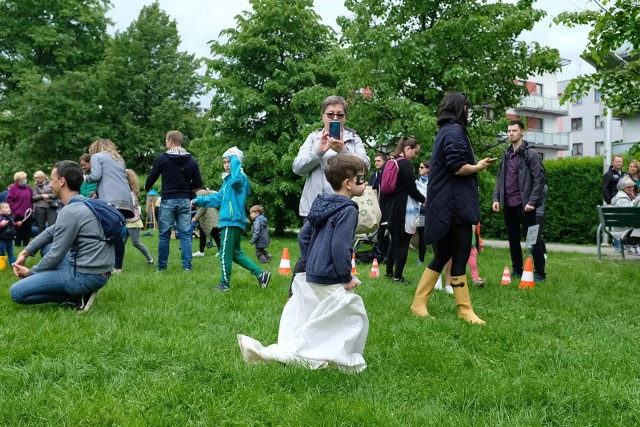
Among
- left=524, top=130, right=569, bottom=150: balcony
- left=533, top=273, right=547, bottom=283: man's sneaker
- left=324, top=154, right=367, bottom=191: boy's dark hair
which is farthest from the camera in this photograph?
left=524, top=130, right=569, bottom=150: balcony

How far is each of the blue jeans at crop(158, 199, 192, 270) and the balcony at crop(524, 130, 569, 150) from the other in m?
55.3

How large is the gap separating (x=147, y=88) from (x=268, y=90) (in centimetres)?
1983

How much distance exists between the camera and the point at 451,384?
367 cm

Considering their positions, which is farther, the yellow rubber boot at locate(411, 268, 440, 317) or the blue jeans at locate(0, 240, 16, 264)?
the blue jeans at locate(0, 240, 16, 264)

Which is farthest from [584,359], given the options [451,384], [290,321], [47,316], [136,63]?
[136,63]

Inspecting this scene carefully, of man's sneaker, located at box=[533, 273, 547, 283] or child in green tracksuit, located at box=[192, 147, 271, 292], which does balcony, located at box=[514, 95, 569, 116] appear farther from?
child in green tracksuit, located at box=[192, 147, 271, 292]

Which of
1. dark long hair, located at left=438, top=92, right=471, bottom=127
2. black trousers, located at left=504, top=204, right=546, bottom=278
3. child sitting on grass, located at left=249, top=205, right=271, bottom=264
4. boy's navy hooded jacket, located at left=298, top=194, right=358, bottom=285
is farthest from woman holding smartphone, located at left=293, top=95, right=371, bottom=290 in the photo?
child sitting on grass, located at left=249, top=205, right=271, bottom=264

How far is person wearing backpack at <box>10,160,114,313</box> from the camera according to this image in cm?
563

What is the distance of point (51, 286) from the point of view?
5688 millimetres

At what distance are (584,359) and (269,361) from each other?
223 centimetres

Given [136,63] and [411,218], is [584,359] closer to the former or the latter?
[411,218]

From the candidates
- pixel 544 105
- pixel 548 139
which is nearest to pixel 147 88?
pixel 548 139

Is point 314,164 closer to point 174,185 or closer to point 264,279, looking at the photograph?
point 264,279

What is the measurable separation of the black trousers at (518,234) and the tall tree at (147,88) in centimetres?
3168
